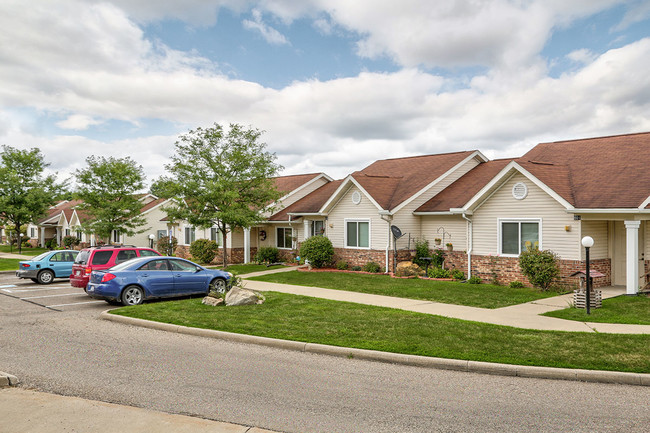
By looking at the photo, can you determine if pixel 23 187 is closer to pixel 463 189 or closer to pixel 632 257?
pixel 463 189

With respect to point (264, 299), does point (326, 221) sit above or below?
above

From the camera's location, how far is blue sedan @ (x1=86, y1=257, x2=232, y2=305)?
14081 mm

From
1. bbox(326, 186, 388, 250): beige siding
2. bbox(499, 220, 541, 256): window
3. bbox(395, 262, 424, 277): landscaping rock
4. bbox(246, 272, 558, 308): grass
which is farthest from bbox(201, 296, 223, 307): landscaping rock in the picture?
bbox(499, 220, 541, 256): window

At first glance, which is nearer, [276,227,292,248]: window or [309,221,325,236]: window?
[309,221,325,236]: window

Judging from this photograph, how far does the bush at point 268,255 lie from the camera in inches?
1131

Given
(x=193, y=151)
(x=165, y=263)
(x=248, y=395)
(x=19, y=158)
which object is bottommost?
(x=248, y=395)

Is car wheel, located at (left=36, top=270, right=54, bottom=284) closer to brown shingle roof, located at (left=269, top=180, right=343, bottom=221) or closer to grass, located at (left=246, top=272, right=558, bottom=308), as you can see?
grass, located at (left=246, top=272, right=558, bottom=308)

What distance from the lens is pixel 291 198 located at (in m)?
32.0

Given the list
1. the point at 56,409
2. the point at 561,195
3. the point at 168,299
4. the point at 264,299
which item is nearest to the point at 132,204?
the point at 168,299

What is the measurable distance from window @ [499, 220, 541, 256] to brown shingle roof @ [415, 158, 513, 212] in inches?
101

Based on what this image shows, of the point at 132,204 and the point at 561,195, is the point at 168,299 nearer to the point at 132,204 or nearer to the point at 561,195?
the point at 561,195

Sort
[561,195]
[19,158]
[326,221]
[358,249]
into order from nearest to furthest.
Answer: [561,195]
[358,249]
[326,221]
[19,158]

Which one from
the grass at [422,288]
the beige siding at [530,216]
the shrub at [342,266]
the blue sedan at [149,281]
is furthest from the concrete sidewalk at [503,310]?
the shrub at [342,266]

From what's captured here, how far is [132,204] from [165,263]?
2286 centimetres
